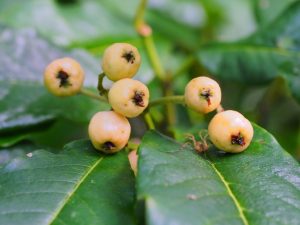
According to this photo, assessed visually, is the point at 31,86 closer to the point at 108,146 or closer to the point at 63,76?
the point at 63,76

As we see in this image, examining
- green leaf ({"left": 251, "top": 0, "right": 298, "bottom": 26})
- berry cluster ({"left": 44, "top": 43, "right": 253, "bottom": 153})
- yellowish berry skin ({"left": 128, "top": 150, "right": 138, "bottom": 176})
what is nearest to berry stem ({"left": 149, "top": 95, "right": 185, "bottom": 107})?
berry cluster ({"left": 44, "top": 43, "right": 253, "bottom": 153})

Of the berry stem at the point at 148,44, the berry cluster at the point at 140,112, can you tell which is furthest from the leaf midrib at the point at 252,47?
the berry cluster at the point at 140,112

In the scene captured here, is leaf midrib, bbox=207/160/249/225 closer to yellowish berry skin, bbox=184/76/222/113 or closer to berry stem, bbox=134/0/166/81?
yellowish berry skin, bbox=184/76/222/113

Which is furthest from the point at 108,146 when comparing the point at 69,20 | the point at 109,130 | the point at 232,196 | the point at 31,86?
the point at 69,20

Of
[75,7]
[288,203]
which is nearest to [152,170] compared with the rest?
[288,203]

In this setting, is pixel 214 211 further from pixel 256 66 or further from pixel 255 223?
pixel 256 66

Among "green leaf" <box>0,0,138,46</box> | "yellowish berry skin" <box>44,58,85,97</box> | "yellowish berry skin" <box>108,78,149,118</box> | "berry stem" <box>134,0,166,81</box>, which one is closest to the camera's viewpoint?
"yellowish berry skin" <box>108,78,149,118</box>
